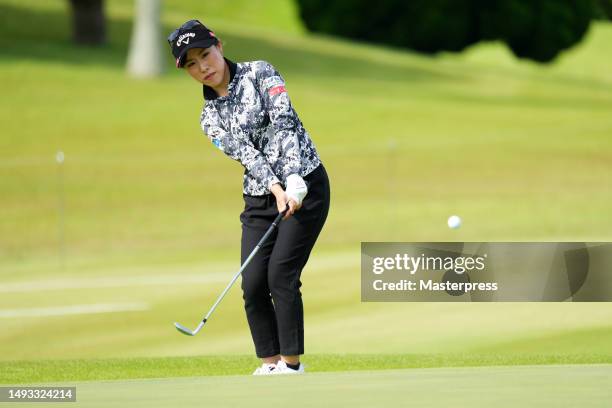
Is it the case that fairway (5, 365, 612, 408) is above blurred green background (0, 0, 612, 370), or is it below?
above

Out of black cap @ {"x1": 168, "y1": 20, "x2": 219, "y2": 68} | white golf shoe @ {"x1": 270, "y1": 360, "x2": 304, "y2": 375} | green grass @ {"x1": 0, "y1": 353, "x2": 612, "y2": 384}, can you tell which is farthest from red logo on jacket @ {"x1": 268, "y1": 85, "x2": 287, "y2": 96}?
green grass @ {"x1": 0, "y1": 353, "x2": 612, "y2": 384}

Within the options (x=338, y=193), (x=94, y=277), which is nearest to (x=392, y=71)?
(x=338, y=193)

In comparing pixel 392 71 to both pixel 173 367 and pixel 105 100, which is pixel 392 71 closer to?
pixel 105 100

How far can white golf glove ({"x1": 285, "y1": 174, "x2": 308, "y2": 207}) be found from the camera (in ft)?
22.1

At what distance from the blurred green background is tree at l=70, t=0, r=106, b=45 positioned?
863 mm

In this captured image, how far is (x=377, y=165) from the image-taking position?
28.4 metres

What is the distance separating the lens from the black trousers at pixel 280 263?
7016 mm

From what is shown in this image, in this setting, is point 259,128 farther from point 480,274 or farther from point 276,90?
point 480,274

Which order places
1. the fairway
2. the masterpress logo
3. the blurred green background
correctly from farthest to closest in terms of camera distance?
1. the blurred green background
2. the masterpress logo
3. the fairway

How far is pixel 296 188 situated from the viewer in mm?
6746

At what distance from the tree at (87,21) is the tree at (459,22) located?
18065 mm

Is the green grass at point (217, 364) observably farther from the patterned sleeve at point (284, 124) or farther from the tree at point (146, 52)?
the tree at point (146, 52)

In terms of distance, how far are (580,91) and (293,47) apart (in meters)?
11.3

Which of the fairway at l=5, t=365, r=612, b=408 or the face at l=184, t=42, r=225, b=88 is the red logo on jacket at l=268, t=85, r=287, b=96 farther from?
the fairway at l=5, t=365, r=612, b=408
